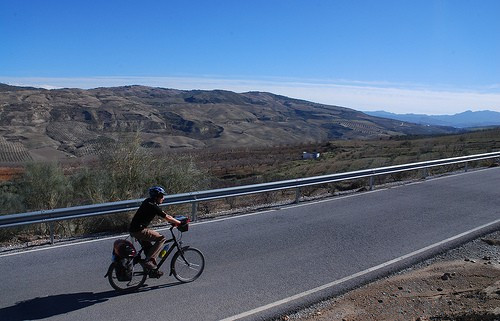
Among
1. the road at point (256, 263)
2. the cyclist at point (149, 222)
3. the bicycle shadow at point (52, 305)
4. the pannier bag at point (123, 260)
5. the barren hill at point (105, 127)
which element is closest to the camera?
the bicycle shadow at point (52, 305)

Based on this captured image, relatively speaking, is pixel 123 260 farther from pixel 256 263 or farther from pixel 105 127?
pixel 105 127

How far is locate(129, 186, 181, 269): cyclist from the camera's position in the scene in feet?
22.2

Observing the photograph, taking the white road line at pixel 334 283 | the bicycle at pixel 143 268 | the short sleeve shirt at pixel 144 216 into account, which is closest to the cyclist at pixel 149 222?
the short sleeve shirt at pixel 144 216

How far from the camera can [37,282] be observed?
22.4 ft

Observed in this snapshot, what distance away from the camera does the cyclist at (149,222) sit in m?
6.75

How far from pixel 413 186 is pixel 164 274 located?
11.1 meters

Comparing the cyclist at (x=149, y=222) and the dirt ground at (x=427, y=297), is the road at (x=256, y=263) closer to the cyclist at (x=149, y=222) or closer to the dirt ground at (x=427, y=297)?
the dirt ground at (x=427, y=297)

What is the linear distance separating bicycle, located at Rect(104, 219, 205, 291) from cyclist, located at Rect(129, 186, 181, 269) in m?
0.10

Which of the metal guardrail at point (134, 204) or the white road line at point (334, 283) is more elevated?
the metal guardrail at point (134, 204)

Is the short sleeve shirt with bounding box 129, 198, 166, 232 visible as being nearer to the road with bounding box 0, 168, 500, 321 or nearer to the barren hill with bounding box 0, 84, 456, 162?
the road with bounding box 0, 168, 500, 321

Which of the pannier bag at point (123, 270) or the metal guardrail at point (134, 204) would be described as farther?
the metal guardrail at point (134, 204)

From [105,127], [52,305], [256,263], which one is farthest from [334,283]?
[105,127]

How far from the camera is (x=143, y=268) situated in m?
6.79

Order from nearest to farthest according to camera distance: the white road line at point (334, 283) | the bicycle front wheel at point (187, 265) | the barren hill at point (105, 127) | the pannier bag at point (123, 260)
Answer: the white road line at point (334, 283) < the pannier bag at point (123, 260) < the bicycle front wheel at point (187, 265) < the barren hill at point (105, 127)
